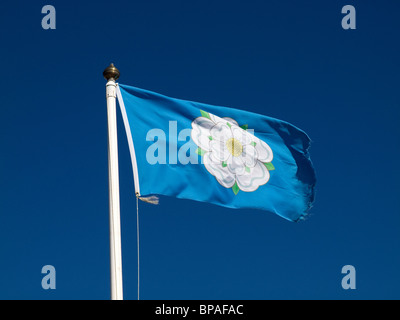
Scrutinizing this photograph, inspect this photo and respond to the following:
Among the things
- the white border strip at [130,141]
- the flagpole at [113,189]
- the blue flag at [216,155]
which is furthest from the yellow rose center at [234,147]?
the flagpole at [113,189]

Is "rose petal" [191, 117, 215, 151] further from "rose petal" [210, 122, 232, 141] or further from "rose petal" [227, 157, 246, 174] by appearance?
"rose petal" [227, 157, 246, 174]

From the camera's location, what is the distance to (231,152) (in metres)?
16.5

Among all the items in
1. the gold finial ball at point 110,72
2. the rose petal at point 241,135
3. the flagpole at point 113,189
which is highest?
the gold finial ball at point 110,72

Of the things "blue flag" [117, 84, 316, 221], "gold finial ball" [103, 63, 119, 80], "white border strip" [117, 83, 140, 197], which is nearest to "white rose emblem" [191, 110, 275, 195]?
"blue flag" [117, 84, 316, 221]

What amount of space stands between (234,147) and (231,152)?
0.50ft

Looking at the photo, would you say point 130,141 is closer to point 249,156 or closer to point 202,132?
point 202,132

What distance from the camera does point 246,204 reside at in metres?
15.9

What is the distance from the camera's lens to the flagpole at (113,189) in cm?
1312

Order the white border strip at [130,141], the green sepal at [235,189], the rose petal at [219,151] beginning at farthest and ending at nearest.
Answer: the rose petal at [219,151], the green sepal at [235,189], the white border strip at [130,141]

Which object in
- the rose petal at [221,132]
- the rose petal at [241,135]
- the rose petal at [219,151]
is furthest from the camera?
the rose petal at [241,135]

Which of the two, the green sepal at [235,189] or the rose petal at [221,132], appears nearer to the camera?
the green sepal at [235,189]

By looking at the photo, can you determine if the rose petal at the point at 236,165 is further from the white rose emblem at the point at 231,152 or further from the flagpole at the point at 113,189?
the flagpole at the point at 113,189
